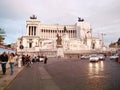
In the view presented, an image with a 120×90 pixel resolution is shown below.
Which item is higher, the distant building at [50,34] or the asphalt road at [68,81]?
the distant building at [50,34]

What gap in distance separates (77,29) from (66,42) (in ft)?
136

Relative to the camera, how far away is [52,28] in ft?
529

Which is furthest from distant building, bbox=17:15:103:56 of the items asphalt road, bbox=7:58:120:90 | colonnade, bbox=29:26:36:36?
asphalt road, bbox=7:58:120:90

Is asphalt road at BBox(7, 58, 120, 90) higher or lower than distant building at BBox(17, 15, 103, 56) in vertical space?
lower

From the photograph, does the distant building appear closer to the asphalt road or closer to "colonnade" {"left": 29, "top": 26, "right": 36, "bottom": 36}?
"colonnade" {"left": 29, "top": 26, "right": 36, "bottom": 36}

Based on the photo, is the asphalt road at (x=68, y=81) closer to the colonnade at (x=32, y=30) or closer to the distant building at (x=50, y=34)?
the distant building at (x=50, y=34)

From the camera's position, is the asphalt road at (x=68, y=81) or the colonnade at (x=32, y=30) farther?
the colonnade at (x=32, y=30)

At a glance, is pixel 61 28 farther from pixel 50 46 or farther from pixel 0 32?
pixel 0 32

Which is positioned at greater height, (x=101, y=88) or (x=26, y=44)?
(x=26, y=44)

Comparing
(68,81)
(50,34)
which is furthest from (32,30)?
(68,81)

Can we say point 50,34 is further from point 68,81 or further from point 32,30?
point 68,81

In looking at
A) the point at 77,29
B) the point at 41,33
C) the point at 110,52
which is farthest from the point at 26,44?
the point at 110,52

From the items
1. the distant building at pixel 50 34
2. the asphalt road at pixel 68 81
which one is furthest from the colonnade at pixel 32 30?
the asphalt road at pixel 68 81

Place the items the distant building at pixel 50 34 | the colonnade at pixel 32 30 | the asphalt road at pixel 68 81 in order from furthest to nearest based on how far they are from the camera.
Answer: the colonnade at pixel 32 30 → the distant building at pixel 50 34 → the asphalt road at pixel 68 81
